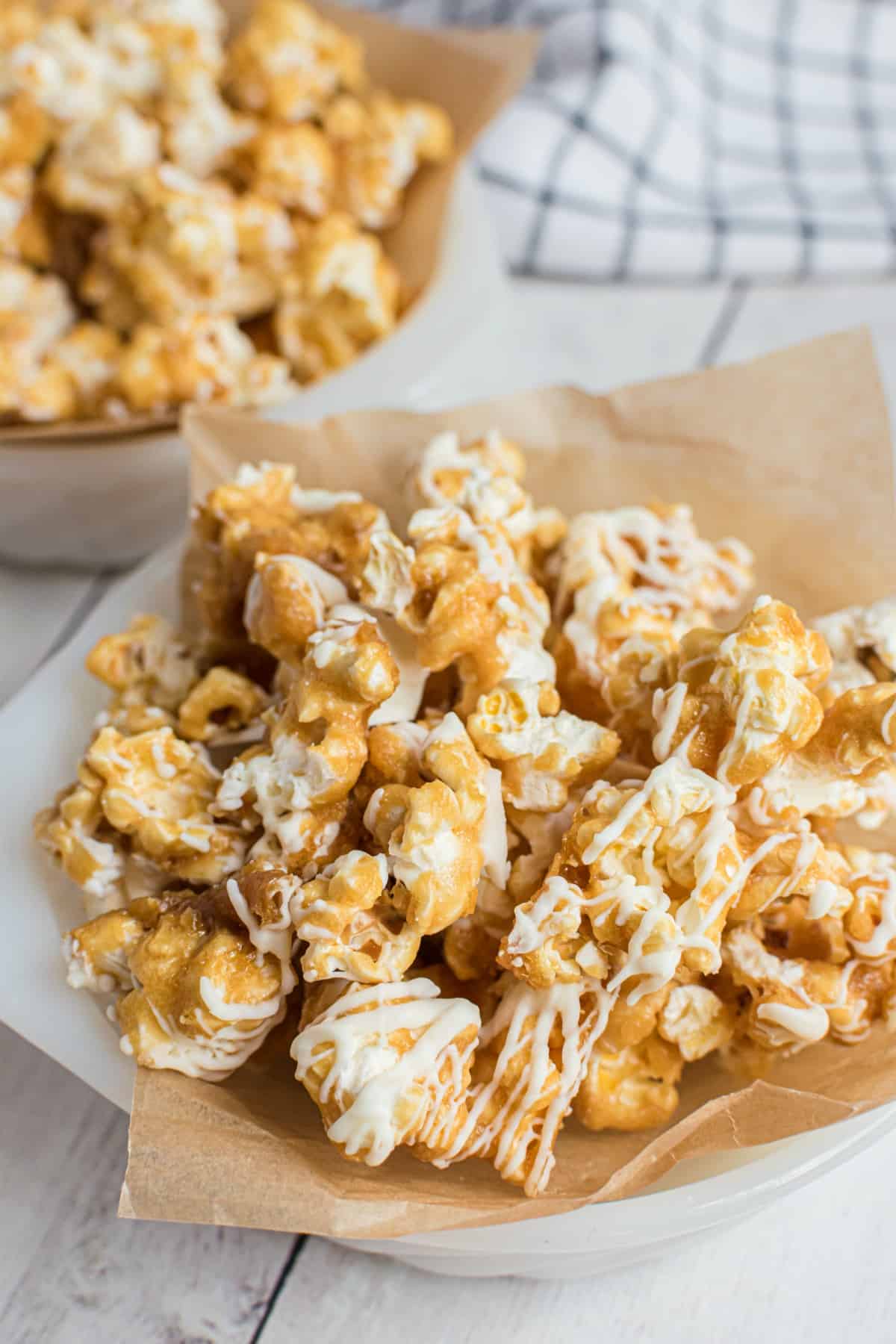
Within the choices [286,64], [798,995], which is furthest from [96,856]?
[286,64]

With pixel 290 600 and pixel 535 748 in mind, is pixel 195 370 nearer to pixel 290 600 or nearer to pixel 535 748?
pixel 290 600

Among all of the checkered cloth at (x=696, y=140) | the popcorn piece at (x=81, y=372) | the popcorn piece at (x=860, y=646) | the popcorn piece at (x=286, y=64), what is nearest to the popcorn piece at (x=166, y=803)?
the popcorn piece at (x=860, y=646)

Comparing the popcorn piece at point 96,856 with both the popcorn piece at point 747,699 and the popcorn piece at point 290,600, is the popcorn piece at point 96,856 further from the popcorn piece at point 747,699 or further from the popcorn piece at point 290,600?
the popcorn piece at point 747,699

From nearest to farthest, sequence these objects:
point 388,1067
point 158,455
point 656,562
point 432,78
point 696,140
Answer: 1. point 388,1067
2. point 656,562
3. point 158,455
4. point 432,78
5. point 696,140

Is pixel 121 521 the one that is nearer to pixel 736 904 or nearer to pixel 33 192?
pixel 33 192

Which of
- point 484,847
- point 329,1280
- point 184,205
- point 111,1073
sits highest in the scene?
point 184,205

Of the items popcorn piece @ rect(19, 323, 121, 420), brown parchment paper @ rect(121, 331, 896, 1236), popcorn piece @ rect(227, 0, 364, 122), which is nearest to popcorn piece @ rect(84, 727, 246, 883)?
brown parchment paper @ rect(121, 331, 896, 1236)

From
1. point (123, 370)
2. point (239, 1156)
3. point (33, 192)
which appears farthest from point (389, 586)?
point (33, 192)
